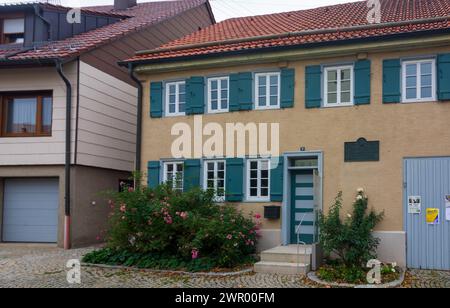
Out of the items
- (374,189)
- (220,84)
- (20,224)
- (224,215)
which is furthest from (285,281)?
(20,224)

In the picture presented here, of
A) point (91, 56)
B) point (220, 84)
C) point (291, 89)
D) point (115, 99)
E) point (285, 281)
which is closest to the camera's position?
point (285, 281)

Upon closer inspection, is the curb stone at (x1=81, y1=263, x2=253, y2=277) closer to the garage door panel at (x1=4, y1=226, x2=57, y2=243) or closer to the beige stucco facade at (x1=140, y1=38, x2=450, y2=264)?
the beige stucco facade at (x1=140, y1=38, x2=450, y2=264)

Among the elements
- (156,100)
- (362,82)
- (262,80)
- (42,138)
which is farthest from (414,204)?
(42,138)

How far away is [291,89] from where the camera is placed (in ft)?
45.8

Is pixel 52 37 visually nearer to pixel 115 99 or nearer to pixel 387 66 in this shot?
pixel 115 99

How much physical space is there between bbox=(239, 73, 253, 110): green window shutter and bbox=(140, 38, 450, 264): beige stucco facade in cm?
19

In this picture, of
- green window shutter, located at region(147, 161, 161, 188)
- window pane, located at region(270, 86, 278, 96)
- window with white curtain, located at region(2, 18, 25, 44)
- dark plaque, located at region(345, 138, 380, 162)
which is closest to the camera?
dark plaque, located at region(345, 138, 380, 162)

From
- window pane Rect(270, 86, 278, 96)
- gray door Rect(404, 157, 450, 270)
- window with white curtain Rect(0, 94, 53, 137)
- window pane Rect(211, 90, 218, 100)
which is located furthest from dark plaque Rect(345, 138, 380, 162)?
window with white curtain Rect(0, 94, 53, 137)

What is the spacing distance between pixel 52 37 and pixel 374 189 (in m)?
11.4

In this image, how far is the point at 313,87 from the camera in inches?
539

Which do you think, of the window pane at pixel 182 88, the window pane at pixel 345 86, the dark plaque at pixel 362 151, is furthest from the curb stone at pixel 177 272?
the window pane at pixel 182 88

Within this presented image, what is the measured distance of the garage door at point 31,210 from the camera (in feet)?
55.8

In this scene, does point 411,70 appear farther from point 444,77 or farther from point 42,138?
point 42,138

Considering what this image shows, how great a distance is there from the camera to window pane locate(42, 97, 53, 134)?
664 inches
